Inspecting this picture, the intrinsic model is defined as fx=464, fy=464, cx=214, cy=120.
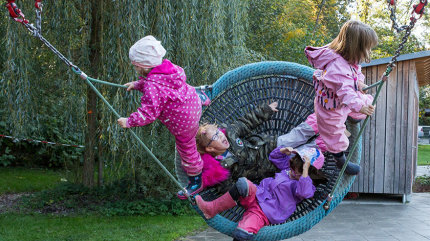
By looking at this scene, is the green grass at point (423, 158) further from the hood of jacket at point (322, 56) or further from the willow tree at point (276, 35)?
the hood of jacket at point (322, 56)

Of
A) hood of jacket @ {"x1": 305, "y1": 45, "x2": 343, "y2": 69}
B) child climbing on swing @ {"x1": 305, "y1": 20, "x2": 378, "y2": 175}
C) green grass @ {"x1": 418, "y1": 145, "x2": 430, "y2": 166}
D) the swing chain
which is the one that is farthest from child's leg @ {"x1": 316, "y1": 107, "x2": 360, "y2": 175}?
green grass @ {"x1": 418, "y1": 145, "x2": 430, "y2": 166}

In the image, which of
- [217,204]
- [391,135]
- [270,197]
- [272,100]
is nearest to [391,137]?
[391,135]

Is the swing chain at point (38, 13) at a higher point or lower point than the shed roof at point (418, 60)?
higher

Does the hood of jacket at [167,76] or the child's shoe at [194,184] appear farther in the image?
the child's shoe at [194,184]

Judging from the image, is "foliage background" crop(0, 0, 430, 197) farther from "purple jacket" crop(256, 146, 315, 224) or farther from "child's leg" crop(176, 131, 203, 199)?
"purple jacket" crop(256, 146, 315, 224)

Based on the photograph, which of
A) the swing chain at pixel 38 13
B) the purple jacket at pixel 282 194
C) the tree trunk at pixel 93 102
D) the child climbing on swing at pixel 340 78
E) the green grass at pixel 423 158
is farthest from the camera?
the green grass at pixel 423 158

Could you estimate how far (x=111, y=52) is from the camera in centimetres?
470

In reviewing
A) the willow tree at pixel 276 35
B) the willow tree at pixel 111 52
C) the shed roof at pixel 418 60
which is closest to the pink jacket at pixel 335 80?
the willow tree at pixel 111 52

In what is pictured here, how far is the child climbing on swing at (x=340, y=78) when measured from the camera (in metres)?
2.56

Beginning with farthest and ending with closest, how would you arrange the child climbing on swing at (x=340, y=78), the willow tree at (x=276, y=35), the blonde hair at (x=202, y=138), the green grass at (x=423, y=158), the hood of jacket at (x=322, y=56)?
1. the green grass at (x=423, y=158)
2. the willow tree at (x=276, y=35)
3. the blonde hair at (x=202, y=138)
4. the hood of jacket at (x=322, y=56)
5. the child climbing on swing at (x=340, y=78)

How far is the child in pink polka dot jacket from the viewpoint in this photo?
264cm

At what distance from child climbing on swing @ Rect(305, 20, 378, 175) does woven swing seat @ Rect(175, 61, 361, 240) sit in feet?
1.40

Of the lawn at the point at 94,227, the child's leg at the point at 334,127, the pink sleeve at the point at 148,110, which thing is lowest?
the lawn at the point at 94,227

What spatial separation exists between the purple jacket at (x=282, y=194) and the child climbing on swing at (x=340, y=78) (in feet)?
1.08
